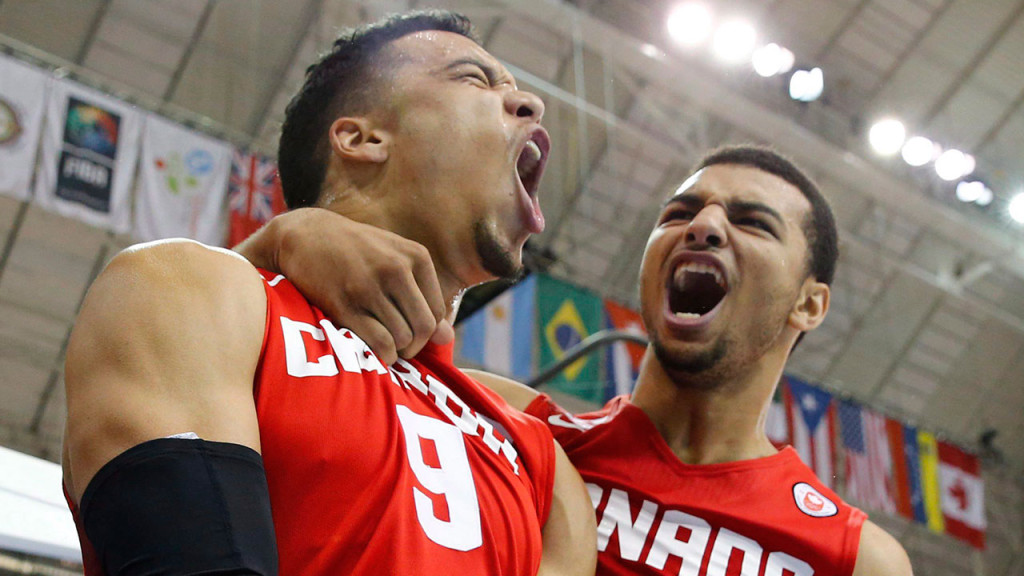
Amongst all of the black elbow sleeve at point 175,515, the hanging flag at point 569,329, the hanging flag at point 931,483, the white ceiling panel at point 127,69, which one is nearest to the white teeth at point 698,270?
the black elbow sleeve at point 175,515

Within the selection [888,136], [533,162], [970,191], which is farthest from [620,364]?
[533,162]

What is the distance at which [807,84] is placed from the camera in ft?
41.3

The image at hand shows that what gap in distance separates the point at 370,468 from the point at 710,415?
1418 mm

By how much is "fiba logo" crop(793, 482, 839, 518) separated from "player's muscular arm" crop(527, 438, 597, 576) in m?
0.66

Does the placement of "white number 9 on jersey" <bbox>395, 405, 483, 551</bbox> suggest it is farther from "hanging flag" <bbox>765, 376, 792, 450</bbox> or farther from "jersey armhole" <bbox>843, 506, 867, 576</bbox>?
"hanging flag" <bbox>765, 376, 792, 450</bbox>

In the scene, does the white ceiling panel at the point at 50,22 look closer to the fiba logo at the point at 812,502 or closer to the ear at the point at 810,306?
the ear at the point at 810,306

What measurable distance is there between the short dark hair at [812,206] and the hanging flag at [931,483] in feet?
34.8

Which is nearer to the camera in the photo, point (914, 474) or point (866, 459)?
point (866, 459)

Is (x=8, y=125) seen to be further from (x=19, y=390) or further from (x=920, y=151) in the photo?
(x=920, y=151)

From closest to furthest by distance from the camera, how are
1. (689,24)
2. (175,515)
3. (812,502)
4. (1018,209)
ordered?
(175,515), (812,502), (689,24), (1018,209)

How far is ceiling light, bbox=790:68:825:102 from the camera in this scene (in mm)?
12555

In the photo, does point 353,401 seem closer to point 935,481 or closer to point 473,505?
point 473,505

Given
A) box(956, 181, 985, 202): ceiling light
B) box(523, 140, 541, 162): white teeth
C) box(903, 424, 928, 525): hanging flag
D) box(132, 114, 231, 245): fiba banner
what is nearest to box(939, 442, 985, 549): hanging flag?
box(903, 424, 928, 525): hanging flag

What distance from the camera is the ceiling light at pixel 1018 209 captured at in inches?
550
